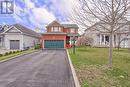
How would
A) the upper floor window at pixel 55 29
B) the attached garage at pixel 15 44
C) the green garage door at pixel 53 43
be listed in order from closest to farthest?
the attached garage at pixel 15 44
the green garage door at pixel 53 43
the upper floor window at pixel 55 29

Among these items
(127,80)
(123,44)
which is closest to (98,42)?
(123,44)

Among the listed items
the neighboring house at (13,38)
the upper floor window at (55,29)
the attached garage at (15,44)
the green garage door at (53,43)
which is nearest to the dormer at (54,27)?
the upper floor window at (55,29)

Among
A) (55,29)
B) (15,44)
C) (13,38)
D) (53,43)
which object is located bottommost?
(15,44)

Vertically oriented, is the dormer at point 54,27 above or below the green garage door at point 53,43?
above

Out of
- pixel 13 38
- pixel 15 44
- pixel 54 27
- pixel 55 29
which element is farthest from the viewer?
pixel 54 27

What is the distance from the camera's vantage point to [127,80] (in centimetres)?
988

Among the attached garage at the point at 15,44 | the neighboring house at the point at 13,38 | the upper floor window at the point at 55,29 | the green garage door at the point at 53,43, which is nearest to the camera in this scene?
the neighboring house at the point at 13,38

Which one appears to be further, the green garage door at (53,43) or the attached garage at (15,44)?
the green garage door at (53,43)

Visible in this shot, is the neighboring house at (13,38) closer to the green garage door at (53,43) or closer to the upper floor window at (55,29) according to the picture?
the green garage door at (53,43)

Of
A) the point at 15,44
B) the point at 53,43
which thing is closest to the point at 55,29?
the point at 53,43

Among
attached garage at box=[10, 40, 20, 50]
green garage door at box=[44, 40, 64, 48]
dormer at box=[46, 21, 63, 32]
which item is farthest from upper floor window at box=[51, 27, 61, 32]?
attached garage at box=[10, 40, 20, 50]

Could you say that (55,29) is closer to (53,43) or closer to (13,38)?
(53,43)

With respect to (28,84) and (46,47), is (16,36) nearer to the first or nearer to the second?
(46,47)

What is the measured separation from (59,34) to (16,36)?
411 inches
